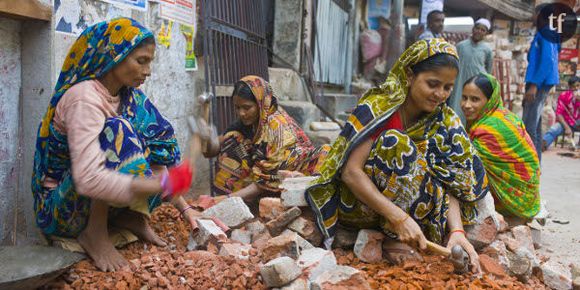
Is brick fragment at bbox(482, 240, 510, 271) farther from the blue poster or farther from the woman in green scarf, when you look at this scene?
the blue poster

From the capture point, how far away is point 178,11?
4004 millimetres

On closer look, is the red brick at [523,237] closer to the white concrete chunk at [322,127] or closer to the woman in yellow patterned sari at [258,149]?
the woman in yellow patterned sari at [258,149]

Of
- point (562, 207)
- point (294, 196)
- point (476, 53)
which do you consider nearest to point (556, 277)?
point (294, 196)

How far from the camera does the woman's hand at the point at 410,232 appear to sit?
2.28 metres

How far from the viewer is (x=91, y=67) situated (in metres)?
2.14

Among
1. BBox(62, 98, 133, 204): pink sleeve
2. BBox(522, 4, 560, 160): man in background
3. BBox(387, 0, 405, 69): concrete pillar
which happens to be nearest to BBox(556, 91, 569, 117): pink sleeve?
BBox(387, 0, 405, 69): concrete pillar

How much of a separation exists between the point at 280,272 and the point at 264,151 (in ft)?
5.83

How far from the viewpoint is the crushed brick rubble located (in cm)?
205

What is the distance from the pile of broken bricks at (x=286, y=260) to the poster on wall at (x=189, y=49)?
5.35ft

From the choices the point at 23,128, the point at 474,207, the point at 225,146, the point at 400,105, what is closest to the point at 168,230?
the point at 23,128

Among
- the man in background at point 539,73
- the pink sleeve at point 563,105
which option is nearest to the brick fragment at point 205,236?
the man in background at point 539,73

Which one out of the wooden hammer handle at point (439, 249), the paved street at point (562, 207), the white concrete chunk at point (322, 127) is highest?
the white concrete chunk at point (322, 127)

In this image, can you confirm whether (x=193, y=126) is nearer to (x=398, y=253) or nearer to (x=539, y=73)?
(x=398, y=253)

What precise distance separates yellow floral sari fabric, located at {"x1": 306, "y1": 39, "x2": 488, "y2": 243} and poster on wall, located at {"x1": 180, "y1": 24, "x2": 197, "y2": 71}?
2102 millimetres
